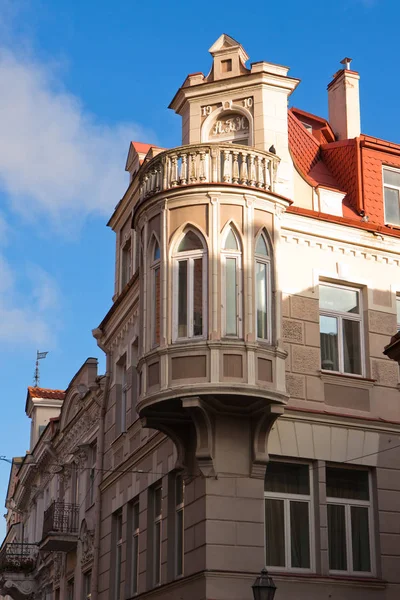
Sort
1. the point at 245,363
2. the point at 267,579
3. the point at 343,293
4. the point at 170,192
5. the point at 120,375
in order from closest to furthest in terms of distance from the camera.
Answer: the point at 267,579 < the point at 245,363 < the point at 170,192 < the point at 343,293 < the point at 120,375

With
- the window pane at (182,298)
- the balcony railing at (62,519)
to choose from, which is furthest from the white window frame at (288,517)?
the balcony railing at (62,519)

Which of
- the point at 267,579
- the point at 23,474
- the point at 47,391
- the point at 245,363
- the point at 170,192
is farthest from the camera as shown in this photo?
the point at 47,391

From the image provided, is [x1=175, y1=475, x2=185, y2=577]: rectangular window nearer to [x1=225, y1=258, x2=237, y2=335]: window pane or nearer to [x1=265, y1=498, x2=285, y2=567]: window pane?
[x1=265, y1=498, x2=285, y2=567]: window pane

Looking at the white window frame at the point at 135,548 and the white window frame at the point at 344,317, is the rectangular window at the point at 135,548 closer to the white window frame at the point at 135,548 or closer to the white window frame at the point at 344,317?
the white window frame at the point at 135,548

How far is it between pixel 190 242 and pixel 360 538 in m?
6.90

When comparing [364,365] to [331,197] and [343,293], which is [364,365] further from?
[331,197]

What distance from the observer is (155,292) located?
2136 centimetres

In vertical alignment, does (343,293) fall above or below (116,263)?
below

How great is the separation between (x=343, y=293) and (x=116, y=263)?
8.88m

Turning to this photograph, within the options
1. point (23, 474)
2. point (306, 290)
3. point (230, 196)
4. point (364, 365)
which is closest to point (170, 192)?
point (230, 196)

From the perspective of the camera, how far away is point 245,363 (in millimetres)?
19469

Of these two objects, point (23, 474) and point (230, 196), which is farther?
point (23, 474)

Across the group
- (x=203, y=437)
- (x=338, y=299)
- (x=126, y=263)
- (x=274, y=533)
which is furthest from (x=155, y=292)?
(x=126, y=263)

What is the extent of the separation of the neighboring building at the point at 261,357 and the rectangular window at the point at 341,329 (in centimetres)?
4
